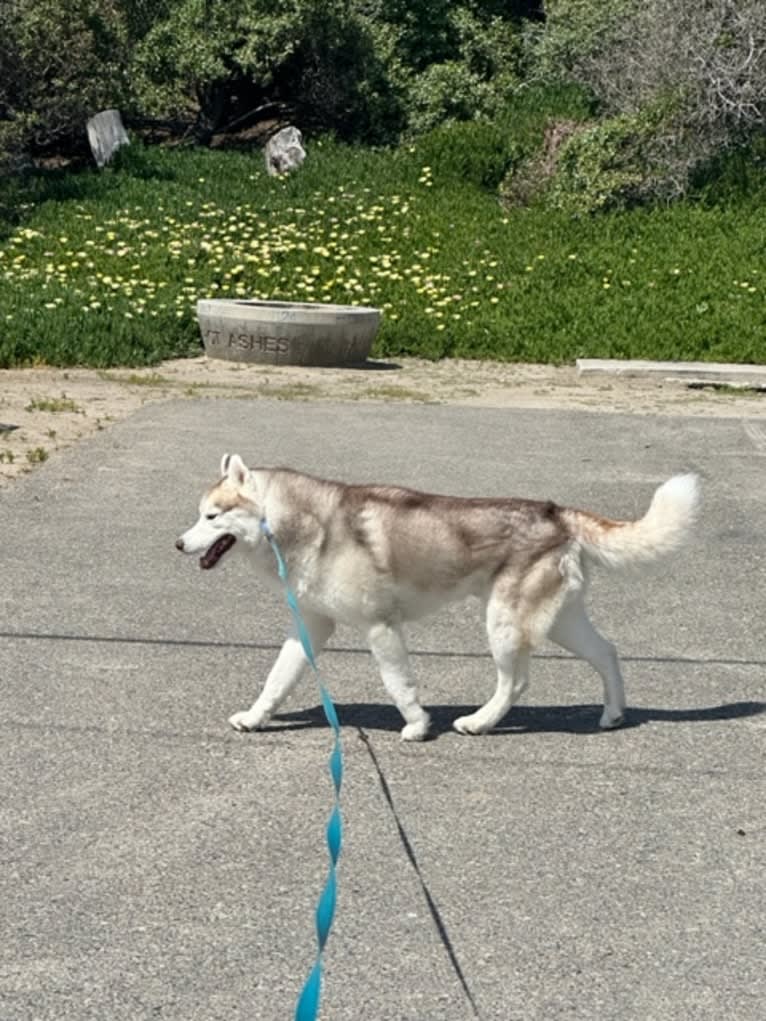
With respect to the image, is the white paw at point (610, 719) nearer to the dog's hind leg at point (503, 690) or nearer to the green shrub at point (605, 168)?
the dog's hind leg at point (503, 690)

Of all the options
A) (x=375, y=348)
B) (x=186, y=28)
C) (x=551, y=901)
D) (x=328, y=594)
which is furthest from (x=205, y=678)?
(x=186, y=28)

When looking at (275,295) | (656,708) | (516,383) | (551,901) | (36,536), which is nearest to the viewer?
(551,901)

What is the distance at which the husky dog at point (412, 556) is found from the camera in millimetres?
6875

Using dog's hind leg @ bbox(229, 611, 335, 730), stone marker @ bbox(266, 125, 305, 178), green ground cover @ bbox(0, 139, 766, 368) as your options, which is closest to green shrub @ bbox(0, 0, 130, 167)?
green ground cover @ bbox(0, 139, 766, 368)

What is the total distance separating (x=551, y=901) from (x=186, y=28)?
26535 millimetres

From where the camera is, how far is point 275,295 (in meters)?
21.4

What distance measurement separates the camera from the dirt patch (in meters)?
15.8

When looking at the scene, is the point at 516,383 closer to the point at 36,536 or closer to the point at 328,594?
the point at 36,536

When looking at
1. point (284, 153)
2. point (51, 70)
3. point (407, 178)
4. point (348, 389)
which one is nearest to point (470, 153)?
point (407, 178)

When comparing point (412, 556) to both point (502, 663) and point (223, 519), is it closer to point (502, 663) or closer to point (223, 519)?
point (502, 663)

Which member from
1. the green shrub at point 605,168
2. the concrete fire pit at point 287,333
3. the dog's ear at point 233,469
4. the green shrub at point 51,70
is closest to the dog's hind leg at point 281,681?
the dog's ear at point 233,469

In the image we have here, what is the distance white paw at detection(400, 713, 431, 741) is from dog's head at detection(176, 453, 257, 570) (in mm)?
936

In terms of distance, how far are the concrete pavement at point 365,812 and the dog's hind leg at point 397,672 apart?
112mm

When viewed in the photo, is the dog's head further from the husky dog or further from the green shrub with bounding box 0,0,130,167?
the green shrub with bounding box 0,0,130,167
